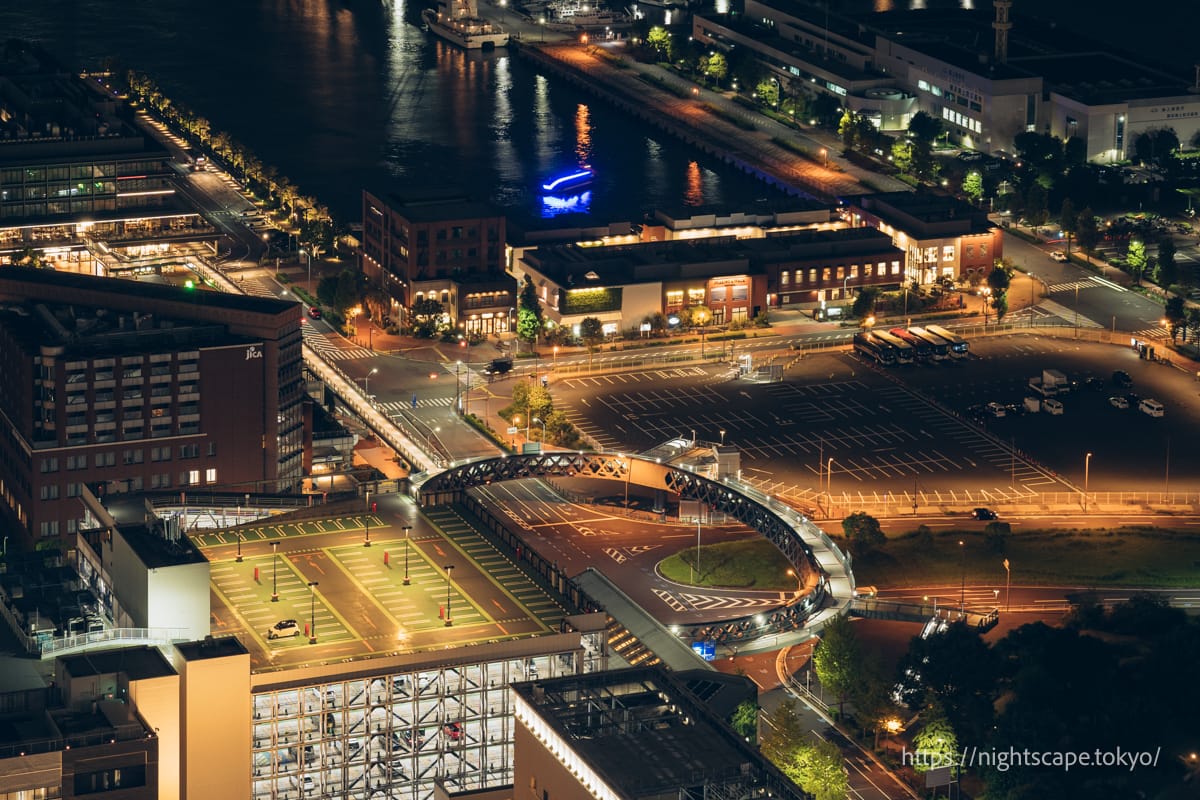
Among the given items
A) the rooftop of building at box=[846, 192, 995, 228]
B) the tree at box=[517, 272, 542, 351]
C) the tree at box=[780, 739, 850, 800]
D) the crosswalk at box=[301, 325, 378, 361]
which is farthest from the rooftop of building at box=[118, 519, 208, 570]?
the rooftop of building at box=[846, 192, 995, 228]

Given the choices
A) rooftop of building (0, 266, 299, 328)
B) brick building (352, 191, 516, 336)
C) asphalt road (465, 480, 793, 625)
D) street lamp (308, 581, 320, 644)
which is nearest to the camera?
street lamp (308, 581, 320, 644)

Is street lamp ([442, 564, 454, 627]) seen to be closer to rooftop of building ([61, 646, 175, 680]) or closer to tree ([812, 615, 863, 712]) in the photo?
rooftop of building ([61, 646, 175, 680])

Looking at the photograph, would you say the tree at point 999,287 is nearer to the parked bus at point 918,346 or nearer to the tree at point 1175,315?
the parked bus at point 918,346

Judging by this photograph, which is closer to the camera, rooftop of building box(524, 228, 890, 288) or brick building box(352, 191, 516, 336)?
brick building box(352, 191, 516, 336)

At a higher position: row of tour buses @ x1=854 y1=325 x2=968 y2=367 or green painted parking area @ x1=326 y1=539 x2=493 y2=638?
green painted parking area @ x1=326 y1=539 x2=493 y2=638

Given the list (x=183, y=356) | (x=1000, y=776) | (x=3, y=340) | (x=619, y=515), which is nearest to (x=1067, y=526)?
(x=619, y=515)

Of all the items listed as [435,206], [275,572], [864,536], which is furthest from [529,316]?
[275,572]

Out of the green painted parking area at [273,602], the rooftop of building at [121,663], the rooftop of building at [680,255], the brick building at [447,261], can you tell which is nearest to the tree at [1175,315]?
the rooftop of building at [680,255]
